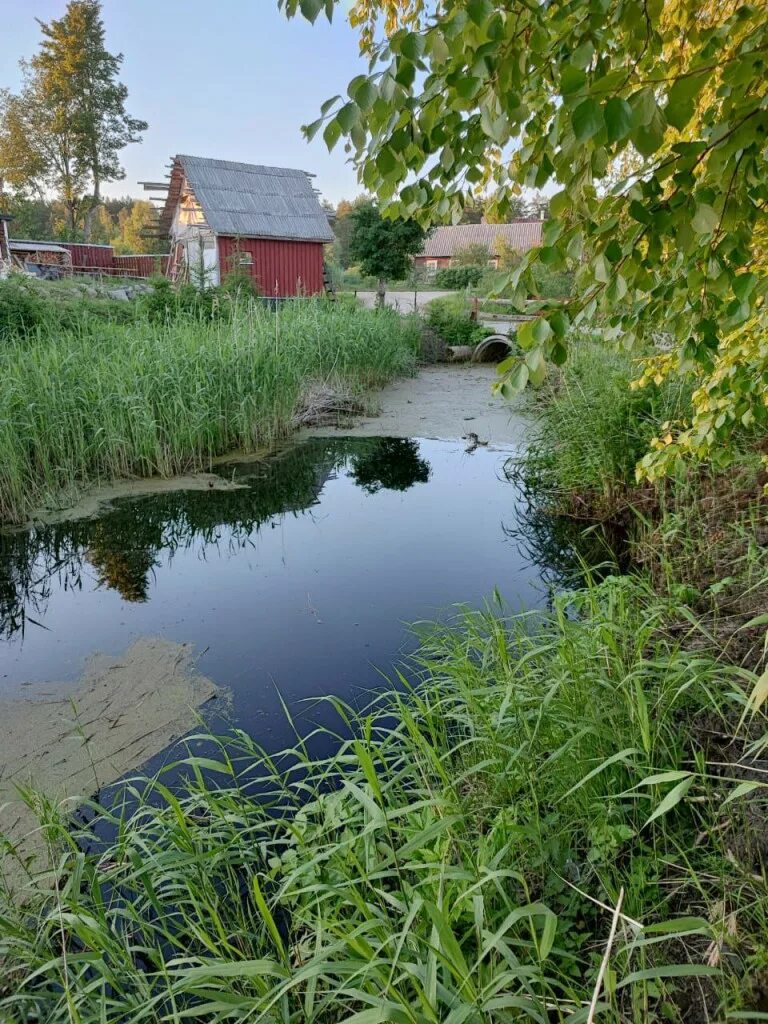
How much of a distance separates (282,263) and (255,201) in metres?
2.04

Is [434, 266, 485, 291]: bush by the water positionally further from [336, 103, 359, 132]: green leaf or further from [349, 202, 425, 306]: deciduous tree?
[336, 103, 359, 132]: green leaf

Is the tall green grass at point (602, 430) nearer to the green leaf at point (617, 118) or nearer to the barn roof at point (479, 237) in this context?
the green leaf at point (617, 118)

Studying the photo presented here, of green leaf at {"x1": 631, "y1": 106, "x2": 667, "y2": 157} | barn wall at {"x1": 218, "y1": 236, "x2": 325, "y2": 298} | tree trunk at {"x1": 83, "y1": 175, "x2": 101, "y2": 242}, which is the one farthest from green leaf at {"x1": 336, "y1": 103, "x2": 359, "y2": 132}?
tree trunk at {"x1": 83, "y1": 175, "x2": 101, "y2": 242}

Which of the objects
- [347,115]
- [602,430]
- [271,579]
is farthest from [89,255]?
[347,115]

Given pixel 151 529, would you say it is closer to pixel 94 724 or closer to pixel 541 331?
pixel 94 724

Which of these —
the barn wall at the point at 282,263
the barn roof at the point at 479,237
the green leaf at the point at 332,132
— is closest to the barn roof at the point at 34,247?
the barn wall at the point at 282,263

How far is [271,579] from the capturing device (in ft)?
13.6

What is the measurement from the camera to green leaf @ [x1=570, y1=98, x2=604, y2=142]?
88 centimetres

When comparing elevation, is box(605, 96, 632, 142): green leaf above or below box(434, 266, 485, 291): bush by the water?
below

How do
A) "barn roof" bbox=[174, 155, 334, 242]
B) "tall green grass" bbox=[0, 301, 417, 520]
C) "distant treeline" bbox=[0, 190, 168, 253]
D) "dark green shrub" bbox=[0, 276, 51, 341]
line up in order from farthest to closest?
"distant treeline" bbox=[0, 190, 168, 253]
"barn roof" bbox=[174, 155, 334, 242]
"dark green shrub" bbox=[0, 276, 51, 341]
"tall green grass" bbox=[0, 301, 417, 520]

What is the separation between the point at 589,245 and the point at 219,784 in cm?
212

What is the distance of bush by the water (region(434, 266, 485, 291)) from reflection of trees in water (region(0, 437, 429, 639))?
929 inches

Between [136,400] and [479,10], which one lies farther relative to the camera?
[136,400]

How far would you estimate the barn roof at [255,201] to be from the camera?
17.8m
